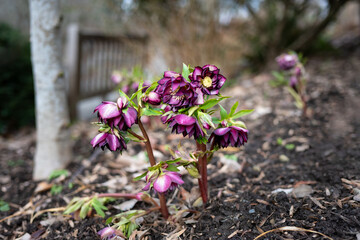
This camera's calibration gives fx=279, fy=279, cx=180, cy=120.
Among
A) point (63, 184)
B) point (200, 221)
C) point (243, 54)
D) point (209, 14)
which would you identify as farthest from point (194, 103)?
point (243, 54)

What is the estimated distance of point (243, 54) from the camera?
4.38 meters

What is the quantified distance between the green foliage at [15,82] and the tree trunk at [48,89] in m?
1.37

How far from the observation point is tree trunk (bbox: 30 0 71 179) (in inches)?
75.0

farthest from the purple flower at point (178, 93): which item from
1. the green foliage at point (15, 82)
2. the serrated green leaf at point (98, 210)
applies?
the green foliage at point (15, 82)

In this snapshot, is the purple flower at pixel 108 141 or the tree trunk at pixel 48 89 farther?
the tree trunk at pixel 48 89

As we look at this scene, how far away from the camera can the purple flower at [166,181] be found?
1.06 meters

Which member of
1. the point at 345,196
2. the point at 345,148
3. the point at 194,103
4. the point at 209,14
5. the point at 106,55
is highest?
the point at 209,14

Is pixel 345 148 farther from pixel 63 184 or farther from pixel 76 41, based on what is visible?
pixel 76 41

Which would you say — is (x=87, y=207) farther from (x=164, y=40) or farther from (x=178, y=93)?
(x=164, y=40)

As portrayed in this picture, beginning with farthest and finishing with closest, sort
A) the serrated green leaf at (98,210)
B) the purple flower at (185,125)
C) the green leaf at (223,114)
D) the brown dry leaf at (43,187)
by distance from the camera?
the brown dry leaf at (43,187), the serrated green leaf at (98,210), the green leaf at (223,114), the purple flower at (185,125)

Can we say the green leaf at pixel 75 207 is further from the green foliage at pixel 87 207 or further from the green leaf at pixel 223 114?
the green leaf at pixel 223 114

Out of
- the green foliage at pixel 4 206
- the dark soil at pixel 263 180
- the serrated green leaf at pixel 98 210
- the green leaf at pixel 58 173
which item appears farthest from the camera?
the green leaf at pixel 58 173

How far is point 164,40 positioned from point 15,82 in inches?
74.3

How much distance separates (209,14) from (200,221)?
2820 mm
